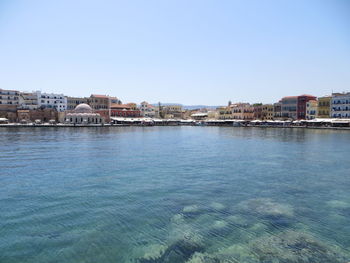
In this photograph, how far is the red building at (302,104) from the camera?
100213mm

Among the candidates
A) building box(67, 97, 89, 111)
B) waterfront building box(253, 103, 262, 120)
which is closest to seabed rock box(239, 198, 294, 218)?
waterfront building box(253, 103, 262, 120)

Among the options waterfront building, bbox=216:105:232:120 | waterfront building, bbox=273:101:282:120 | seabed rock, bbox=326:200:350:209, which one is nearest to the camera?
seabed rock, bbox=326:200:350:209

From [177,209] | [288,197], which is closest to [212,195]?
[177,209]

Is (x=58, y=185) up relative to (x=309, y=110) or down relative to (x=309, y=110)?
down

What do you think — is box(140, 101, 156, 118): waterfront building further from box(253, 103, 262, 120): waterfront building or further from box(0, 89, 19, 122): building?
box(0, 89, 19, 122): building

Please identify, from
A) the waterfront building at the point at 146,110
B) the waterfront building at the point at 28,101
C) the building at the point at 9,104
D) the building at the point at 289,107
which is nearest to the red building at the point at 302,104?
the building at the point at 289,107

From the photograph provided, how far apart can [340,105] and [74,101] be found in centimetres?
9914

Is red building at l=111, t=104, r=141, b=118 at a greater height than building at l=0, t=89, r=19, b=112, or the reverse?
building at l=0, t=89, r=19, b=112

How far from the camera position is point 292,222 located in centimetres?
1203

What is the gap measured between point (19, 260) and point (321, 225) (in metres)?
11.6

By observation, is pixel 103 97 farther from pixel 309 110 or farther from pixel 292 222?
pixel 292 222

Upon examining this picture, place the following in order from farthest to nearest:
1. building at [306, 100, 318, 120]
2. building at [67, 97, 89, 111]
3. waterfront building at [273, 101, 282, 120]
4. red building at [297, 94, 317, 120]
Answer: building at [67, 97, 89, 111], waterfront building at [273, 101, 282, 120], red building at [297, 94, 317, 120], building at [306, 100, 318, 120]

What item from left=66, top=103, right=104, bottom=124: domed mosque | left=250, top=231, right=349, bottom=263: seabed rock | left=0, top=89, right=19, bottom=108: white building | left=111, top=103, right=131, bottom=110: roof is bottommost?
left=250, top=231, right=349, bottom=263: seabed rock

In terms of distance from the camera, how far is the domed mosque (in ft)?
341
